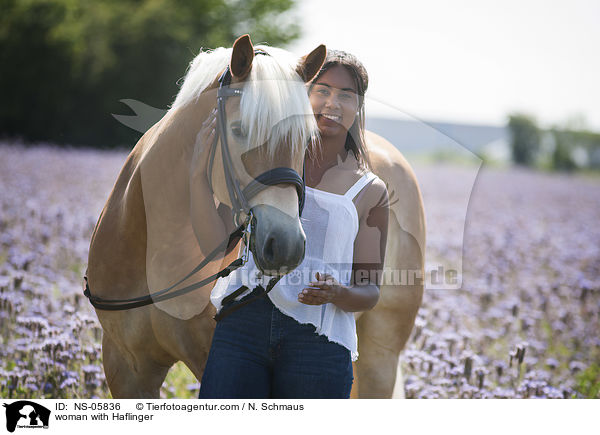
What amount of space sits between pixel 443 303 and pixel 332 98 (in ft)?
9.73

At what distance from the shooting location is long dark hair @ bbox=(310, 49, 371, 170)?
1.99 metres

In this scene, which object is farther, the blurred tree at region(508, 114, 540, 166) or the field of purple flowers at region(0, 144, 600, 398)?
the blurred tree at region(508, 114, 540, 166)

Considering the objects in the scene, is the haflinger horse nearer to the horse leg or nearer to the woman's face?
the horse leg

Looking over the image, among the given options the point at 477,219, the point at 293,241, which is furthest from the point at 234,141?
the point at 477,219

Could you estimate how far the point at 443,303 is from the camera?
4.45m

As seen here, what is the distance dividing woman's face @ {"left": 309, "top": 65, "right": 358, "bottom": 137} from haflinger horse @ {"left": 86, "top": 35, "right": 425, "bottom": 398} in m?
0.29

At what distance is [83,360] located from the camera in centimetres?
304

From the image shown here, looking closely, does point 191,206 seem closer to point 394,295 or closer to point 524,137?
point 394,295

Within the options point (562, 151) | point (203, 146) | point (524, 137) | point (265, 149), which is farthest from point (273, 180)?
point (562, 151)
